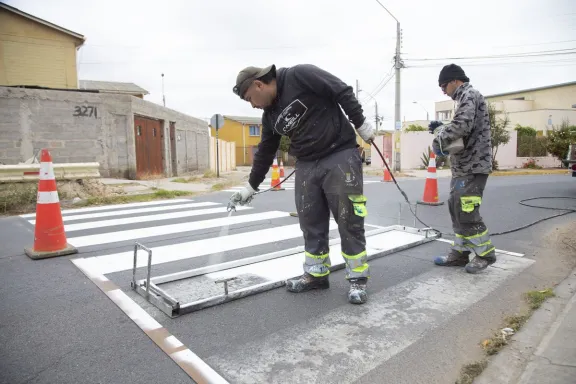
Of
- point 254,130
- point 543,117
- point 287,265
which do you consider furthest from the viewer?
point 254,130

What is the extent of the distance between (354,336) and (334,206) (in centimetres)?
99

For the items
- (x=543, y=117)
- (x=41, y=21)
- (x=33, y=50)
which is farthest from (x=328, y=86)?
(x=543, y=117)

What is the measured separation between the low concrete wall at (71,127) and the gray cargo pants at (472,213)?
41.1 feet

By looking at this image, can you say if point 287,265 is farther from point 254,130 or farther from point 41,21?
point 254,130

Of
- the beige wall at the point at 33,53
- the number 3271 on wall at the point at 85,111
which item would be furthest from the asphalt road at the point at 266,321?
the beige wall at the point at 33,53

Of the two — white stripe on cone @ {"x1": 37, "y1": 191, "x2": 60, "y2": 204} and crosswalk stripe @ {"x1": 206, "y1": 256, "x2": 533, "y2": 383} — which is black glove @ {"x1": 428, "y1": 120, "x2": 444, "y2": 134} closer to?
crosswalk stripe @ {"x1": 206, "y1": 256, "x2": 533, "y2": 383}

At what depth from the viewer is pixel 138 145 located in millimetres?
15016

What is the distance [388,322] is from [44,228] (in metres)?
3.76

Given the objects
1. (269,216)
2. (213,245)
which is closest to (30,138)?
(269,216)

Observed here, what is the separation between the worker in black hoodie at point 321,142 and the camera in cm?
297

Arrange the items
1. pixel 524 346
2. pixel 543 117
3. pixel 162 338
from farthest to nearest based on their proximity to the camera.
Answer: pixel 543 117 < pixel 162 338 < pixel 524 346

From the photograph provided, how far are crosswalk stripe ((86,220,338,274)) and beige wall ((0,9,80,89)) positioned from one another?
21.5 m

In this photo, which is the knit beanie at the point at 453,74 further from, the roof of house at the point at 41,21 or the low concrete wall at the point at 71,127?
the roof of house at the point at 41,21

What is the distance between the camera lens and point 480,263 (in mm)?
3629
